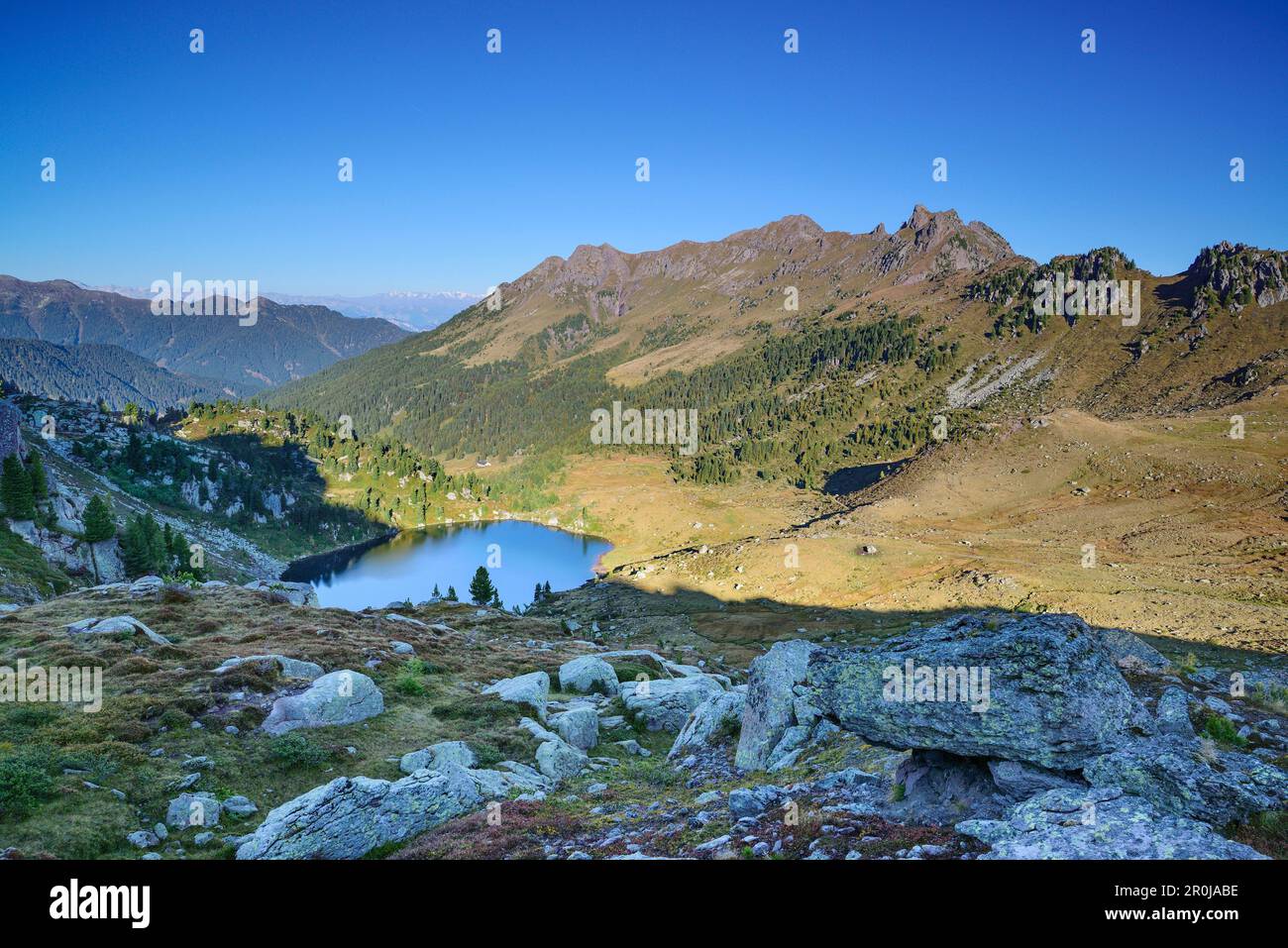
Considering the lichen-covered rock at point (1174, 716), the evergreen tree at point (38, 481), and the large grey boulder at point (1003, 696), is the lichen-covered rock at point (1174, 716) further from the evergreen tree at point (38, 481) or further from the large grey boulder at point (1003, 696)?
the evergreen tree at point (38, 481)

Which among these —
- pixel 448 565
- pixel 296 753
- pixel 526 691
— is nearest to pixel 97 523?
pixel 526 691

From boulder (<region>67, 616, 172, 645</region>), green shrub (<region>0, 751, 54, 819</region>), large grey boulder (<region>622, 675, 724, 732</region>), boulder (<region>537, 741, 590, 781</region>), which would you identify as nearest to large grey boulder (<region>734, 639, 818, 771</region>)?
boulder (<region>537, 741, 590, 781</region>)

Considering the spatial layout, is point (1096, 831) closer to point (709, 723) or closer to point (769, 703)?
point (769, 703)

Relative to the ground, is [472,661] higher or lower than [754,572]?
higher

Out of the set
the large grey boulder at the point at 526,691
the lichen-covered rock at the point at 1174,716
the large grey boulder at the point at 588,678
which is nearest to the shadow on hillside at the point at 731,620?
the large grey boulder at the point at 588,678

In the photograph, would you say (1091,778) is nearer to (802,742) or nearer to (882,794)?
(882,794)
